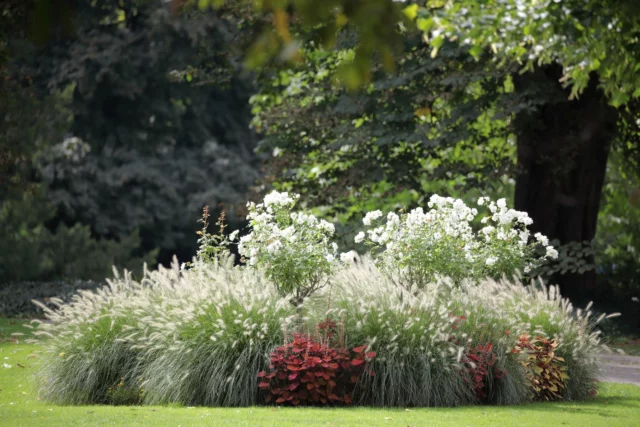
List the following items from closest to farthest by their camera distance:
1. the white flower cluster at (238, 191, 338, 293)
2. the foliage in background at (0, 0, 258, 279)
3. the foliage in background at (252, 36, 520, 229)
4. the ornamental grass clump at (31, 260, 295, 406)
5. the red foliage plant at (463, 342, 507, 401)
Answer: the ornamental grass clump at (31, 260, 295, 406), the red foliage plant at (463, 342, 507, 401), the white flower cluster at (238, 191, 338, 293), the foliage in background at (252, 36, 520, 229), the foliage in background at (0, 0, 258, 279)

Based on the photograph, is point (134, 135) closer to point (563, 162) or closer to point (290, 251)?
point (563, 162)

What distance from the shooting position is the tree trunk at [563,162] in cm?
1458

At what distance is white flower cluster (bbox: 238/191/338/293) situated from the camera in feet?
28.1

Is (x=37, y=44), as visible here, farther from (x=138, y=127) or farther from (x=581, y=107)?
(x=138, y=127)

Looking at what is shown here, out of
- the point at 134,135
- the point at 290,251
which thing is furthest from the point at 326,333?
the point at 134,135

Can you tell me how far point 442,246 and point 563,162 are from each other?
231 inches

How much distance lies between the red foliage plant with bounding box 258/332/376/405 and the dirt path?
301cm

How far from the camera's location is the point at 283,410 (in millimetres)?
7332

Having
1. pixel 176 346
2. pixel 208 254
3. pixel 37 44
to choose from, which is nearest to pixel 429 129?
pixel 208 254

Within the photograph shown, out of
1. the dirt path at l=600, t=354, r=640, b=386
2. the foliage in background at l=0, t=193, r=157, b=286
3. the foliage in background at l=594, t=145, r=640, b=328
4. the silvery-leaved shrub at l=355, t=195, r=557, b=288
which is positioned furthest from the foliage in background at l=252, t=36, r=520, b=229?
the foliage in background at l=0, t=193, r=157, b=286

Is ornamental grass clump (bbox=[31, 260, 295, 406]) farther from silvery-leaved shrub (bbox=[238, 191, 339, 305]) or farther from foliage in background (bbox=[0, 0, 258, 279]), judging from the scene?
foliage in background (bbox=[0, 0, 258, 279])

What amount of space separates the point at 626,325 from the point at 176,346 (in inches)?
388

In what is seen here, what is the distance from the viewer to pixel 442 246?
924cm

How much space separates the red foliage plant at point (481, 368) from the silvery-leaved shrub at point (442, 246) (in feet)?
3.98
